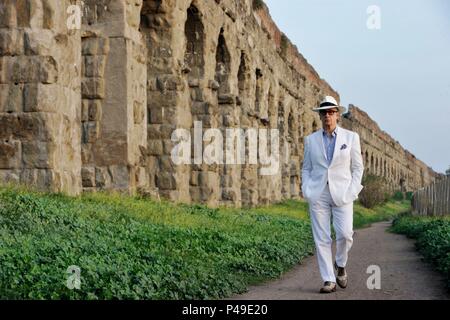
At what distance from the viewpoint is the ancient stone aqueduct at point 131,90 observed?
1050cm

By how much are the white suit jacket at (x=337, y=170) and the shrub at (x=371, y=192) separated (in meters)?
27.8

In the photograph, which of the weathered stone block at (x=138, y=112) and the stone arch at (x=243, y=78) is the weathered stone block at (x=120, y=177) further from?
the stone arch at (x=243, y=78)

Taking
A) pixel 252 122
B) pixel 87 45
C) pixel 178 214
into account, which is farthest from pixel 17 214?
pixel 252 122

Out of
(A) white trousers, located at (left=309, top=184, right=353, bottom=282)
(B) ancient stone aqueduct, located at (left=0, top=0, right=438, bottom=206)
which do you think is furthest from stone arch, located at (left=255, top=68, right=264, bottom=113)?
(A) white trousers, located at (left=309, top=184, right=353, bottom=282)

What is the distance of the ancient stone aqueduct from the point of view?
34.4ft

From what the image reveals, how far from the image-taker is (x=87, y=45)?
12.9 meters

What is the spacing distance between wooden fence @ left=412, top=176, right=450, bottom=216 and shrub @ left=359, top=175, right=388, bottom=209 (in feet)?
38.4

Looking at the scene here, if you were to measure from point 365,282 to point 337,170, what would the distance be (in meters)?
1.26

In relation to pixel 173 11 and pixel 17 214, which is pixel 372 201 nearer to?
pixel 173 11

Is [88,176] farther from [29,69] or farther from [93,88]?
[29,69]

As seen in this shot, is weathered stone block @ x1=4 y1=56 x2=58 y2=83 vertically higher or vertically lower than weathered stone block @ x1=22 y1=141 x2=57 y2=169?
higher

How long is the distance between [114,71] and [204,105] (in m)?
5.09

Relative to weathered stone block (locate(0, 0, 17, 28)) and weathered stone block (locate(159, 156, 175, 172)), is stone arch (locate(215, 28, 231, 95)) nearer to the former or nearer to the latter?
weathered stone block (locate(159, 156, 175, 172))

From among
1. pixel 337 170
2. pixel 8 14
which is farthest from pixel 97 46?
pixel 337 170
